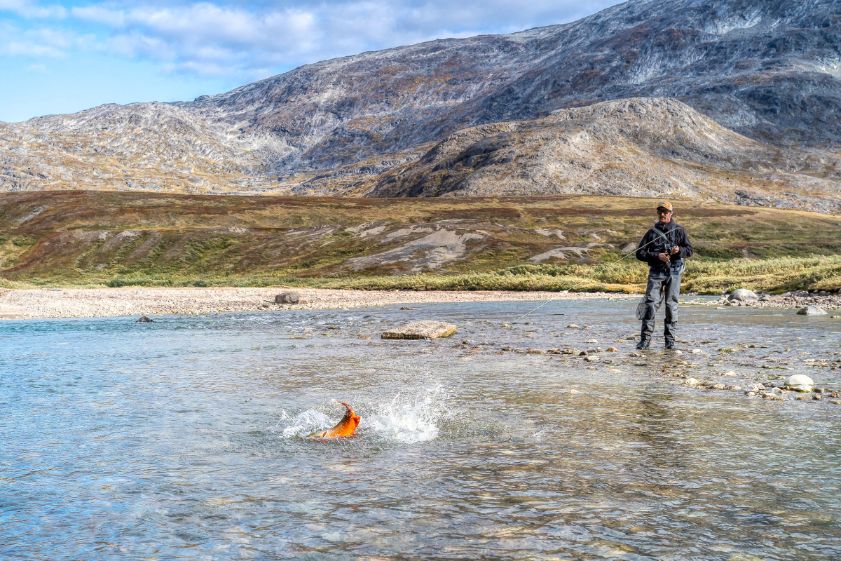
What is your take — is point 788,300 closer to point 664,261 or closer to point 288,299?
point 664,261

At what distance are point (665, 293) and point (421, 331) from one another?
896cm

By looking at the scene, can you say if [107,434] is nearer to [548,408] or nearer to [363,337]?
[548,408]

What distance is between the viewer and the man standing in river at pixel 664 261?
759 inches

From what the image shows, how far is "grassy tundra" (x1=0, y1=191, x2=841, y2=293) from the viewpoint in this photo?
69.8 metres

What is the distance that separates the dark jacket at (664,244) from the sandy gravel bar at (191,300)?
1155 inches

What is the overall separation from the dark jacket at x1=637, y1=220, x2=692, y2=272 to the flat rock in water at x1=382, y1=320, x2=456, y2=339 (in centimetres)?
864

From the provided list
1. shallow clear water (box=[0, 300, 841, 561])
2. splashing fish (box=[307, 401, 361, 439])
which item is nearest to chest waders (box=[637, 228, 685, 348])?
shallow clear water (box=[0, 300, 841, 561])

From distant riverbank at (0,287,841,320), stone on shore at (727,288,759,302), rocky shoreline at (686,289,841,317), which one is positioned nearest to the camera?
rocky shoreline at (686,289,841,317)

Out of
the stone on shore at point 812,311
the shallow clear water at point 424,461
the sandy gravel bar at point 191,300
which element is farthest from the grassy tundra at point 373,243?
the shallow clear water at point 424,461

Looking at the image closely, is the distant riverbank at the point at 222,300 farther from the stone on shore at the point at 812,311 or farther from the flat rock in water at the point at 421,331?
the flat rock in water at the point at 421,331

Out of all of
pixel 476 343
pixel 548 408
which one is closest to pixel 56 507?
pixel 548 408

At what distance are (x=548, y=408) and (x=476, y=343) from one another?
37.5ft

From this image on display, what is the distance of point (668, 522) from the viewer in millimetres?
Result: 6828

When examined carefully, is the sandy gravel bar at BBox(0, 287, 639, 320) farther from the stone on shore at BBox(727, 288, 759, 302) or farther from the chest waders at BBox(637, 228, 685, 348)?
the chest waders at BBox(637, 228, 685, 348)
